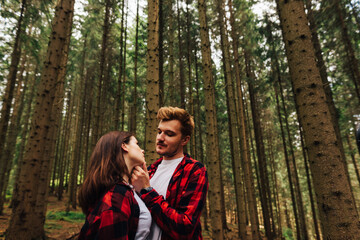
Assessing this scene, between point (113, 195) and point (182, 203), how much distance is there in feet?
1.70

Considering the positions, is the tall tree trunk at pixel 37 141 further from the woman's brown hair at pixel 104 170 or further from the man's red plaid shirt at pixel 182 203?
the man's red plaid shirt at pixel 182 203

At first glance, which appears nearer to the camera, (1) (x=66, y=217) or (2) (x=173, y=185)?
(2) (x=173, y=185)

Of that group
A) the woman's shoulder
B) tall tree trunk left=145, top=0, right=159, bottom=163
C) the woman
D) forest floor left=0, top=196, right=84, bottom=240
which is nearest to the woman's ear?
the woman

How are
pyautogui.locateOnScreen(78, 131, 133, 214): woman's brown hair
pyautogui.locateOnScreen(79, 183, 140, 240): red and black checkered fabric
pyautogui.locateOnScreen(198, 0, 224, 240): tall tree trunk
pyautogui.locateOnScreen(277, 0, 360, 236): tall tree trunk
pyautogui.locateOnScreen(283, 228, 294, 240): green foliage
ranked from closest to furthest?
pyautogui.locateOnScreen(79, 183, 140, 240): red and black checkered fabric → pyautogui.locateOnScreen(78, 131, 133, 214): woman's brown hair → pyautogui.locateOnScreen(277, 0, 360, 236): tall tree trunk → pyautogui.locateOnScreen(198, 0, 224, 240): tall tree trunk → pyautogui.locateOnScreen(283, 228, 294, 240): green foliage

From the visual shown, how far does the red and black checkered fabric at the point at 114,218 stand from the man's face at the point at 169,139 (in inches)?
23.3

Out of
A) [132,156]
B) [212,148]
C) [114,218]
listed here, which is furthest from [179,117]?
[212,148]

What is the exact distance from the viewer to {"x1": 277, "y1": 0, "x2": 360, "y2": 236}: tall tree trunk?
6.46 ft

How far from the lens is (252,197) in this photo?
8.34m

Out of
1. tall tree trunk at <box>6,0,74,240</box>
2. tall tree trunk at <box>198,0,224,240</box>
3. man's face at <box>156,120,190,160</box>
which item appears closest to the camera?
man's face at <box>156,120,190,160</box>

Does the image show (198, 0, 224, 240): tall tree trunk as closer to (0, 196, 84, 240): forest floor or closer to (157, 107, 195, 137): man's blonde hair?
(157, 107, 195, 137): man's blonde hair

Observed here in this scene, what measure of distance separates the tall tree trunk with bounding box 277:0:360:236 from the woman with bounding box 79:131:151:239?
1.86 m

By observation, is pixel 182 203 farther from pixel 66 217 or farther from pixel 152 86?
pixel 66 217

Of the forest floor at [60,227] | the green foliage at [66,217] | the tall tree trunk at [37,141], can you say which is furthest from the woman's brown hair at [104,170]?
the green foliage at [66,217]

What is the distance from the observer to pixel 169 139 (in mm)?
1830
